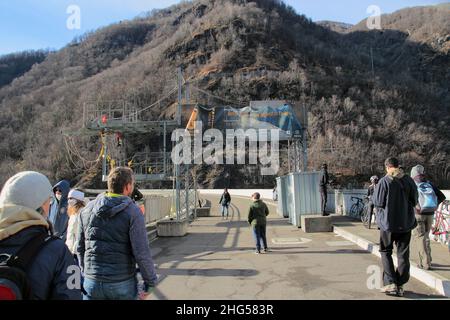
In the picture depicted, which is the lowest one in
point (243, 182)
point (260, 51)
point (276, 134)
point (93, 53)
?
point (243, 182)

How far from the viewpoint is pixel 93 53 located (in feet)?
604

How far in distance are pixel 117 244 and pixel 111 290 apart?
15.7 inches

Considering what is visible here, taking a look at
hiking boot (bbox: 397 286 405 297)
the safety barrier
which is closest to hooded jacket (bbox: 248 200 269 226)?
hiking boot (bbox: 397 286 405 297)

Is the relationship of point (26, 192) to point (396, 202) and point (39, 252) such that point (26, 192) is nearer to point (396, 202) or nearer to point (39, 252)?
point (39, 252)

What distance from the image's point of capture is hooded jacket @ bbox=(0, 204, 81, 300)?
2.35 metres

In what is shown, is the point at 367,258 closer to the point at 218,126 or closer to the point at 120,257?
the point at 120,257

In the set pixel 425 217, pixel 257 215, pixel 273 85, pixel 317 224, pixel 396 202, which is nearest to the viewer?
pixel 396 202

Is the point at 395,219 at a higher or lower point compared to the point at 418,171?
lower

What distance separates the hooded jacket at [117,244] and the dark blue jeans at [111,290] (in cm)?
4

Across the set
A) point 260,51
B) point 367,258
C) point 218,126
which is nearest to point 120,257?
point 367,258

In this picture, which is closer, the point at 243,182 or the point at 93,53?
the point at 243,182

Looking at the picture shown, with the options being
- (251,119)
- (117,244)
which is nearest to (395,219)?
(117,244)

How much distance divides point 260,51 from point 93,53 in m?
94.1

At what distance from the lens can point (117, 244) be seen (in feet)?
12.4
